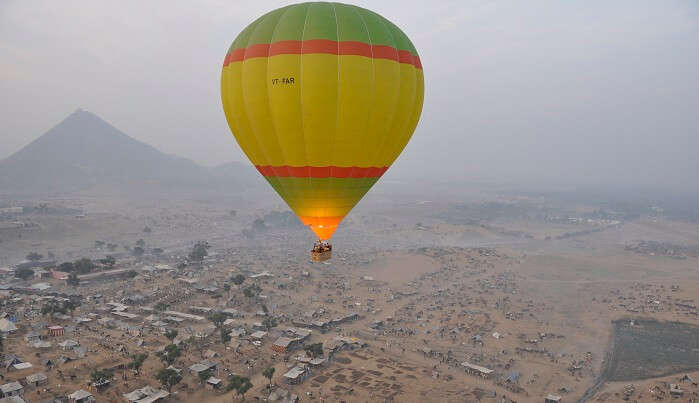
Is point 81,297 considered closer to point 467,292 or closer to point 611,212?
point 467,292

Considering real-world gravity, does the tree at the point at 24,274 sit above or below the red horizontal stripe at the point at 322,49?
below

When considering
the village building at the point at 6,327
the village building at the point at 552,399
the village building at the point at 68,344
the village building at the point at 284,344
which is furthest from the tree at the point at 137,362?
the village building at the point at 552,399

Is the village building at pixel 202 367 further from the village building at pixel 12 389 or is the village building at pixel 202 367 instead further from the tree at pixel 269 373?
the village building at pixel 12 389

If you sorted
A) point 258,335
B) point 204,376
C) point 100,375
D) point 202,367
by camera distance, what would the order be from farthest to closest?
point 258,335, point 202,367, point 204,376, point 100,375

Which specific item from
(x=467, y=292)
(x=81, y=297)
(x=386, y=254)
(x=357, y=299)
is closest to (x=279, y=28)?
(x=357, y=299)

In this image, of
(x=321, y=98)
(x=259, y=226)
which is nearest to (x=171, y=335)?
(x=321, y=98)

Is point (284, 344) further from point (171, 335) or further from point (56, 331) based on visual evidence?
point (56, 331)
